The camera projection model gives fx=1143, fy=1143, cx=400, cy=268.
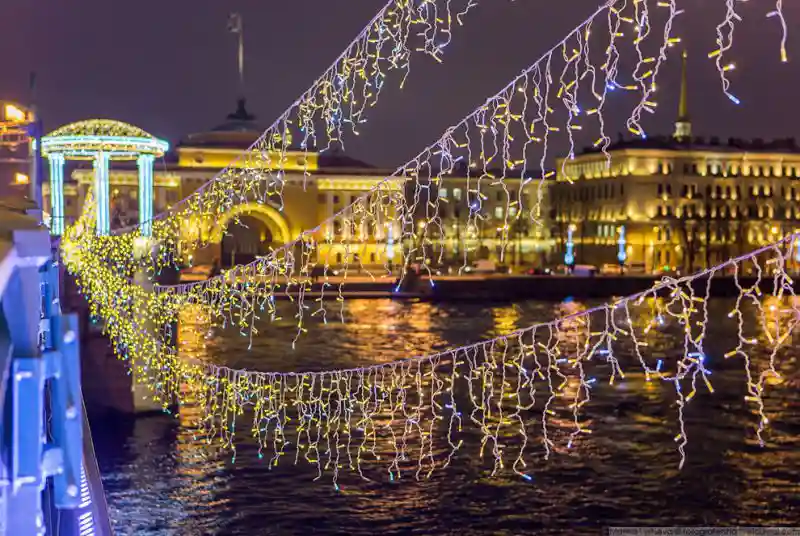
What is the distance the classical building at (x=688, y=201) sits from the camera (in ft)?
195

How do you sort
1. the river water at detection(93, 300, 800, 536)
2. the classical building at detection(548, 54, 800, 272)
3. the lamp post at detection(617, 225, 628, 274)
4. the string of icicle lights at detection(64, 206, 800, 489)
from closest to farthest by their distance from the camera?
the river water at detection(93, 300, 800, 536), the string of icicle lights at detection(64, 206, 800, 489), the lamp post at detection(617, 225, 628, 274), the classical building at detection(548, 54, 800, 272)

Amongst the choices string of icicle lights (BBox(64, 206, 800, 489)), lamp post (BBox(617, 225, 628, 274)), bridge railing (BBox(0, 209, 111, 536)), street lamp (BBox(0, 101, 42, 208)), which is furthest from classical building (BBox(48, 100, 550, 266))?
bridge railing (BBox(0, 209, 111, 536))

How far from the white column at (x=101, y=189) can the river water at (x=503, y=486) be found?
5.60m

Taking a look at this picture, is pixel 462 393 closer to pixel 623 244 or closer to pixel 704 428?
pixel 704 428

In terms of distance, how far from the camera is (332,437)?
14.3 meters

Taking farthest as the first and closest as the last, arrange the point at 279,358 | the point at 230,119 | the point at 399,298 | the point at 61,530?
the point at 230,119
the point at 399,298
the point at 279,358
the point at 61,530

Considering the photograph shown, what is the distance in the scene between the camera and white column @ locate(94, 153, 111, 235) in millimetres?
20125

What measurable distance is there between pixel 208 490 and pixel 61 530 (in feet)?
26.5

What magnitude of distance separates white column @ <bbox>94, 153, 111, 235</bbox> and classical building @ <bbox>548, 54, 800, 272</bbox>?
41.5 m

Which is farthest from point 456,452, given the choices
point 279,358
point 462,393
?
point 279,358

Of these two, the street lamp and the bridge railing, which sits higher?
the street lamp

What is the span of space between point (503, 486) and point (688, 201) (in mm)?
50573

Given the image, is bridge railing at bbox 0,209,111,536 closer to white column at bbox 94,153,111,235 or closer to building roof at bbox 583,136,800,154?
white column at bbox 94,153,111,235

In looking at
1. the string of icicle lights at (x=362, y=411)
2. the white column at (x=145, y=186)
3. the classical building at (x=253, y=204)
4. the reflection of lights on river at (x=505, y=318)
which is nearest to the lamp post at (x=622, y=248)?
the classical building at (x=253, y=204)
